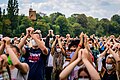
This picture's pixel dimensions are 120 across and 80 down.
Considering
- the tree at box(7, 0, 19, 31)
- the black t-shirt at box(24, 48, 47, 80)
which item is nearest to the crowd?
the black t-shirt at box(24, 48, 47, 80)

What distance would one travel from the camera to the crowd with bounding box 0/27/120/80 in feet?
18.1

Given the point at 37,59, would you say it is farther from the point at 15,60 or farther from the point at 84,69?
the point at 84,69

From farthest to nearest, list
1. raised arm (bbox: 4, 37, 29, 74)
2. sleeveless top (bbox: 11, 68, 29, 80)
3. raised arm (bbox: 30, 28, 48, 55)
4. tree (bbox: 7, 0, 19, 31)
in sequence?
tree (bbox: 7, 0, 19, 31) → raised arm (bbox: 30, 28, 48, 55) → sleeveless top (bbox: 11, 68, 29, 80) → raised arm (bbox: 4, 37, 29, 74)

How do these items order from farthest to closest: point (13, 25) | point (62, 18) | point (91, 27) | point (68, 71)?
point (91, 27), point (62, 18), point (13, 25), point (68, 71)

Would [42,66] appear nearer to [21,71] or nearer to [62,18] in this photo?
[21,71]

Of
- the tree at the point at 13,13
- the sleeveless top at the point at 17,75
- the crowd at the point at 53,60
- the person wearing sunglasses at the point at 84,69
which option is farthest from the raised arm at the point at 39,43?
the tree at the point at 13,13

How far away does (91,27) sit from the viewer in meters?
149

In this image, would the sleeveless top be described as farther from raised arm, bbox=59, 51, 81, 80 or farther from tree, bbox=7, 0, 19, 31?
tree, bbox=7, 0, 19, 31

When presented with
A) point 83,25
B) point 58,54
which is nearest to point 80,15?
point 83,25

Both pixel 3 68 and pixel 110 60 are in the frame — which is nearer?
pixel 3 68

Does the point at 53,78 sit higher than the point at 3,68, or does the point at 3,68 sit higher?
the point at 3,68

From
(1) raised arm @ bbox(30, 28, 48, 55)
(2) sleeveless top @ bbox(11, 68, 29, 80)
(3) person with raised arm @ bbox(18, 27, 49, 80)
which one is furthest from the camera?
(3) person with raised arm @ bbox(18, 27, 49, 80)

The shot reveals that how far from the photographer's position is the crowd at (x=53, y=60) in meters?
5.50

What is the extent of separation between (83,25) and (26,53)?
144986 millimetres
